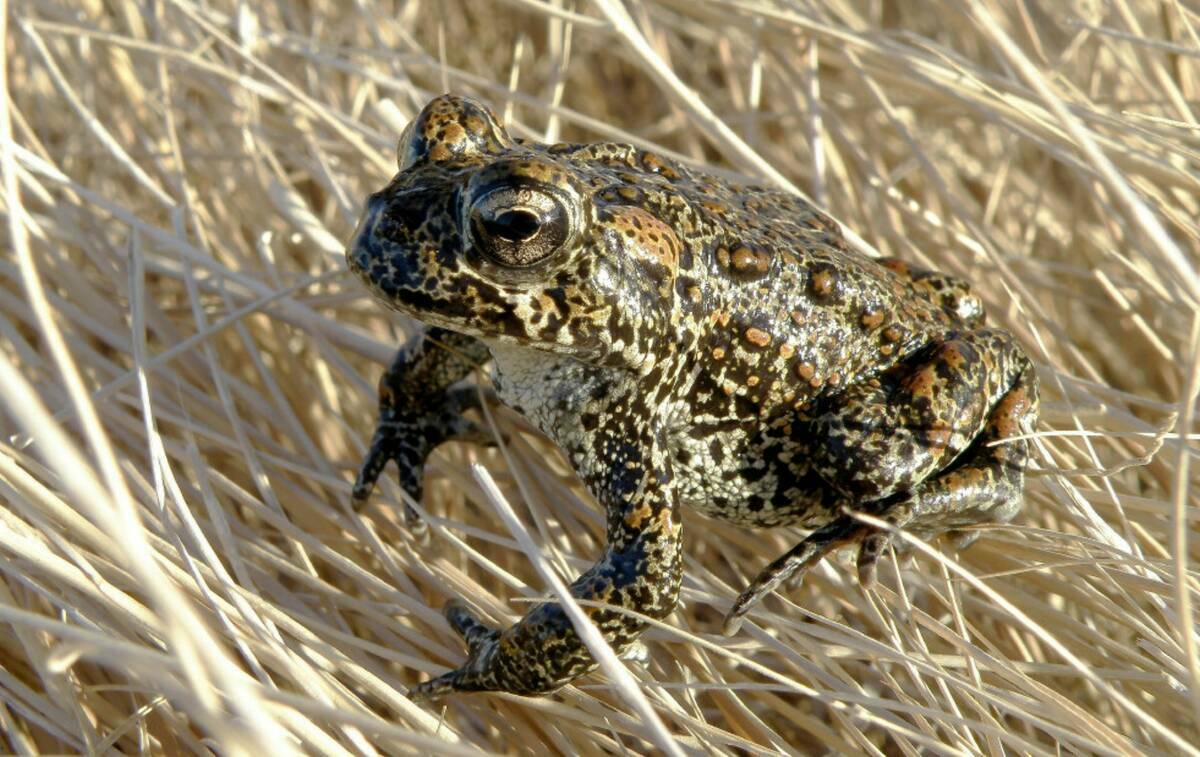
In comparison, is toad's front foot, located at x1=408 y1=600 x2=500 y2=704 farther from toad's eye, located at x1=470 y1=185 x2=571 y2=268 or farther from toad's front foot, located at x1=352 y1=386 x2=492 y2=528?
toad's eye, located at x1=470 y1=185 x2=571 y2=268

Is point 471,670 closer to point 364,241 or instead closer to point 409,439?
point 409,439

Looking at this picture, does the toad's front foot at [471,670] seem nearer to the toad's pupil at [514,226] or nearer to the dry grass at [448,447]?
the dry grass at [448,447]

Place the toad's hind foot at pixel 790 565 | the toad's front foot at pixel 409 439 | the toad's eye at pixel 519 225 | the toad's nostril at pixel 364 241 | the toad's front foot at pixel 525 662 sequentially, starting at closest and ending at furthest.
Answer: the toad's eye at pixel 519 225
the toad's nostril at pixel 364 241
the toad's front foot at pixel 525 662
the toad's hind foot at pixel 790 565
the toad's front foot at pixel 409 439

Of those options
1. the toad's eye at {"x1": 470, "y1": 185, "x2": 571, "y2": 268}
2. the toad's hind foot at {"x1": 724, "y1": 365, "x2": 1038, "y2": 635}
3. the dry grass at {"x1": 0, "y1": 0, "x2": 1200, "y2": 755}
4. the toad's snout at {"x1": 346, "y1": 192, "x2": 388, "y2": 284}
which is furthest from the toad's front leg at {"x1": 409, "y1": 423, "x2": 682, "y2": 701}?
the toad's snout at {"x1": 346, "y1": 192, "x2": 388, "y2": 284}

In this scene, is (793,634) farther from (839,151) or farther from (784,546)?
(839,151)

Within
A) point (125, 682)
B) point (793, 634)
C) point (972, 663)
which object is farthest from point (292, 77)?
point (972, 663)

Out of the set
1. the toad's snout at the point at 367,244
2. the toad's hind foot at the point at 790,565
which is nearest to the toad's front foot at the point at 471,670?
the toad's hind foot at the point at 790,565
